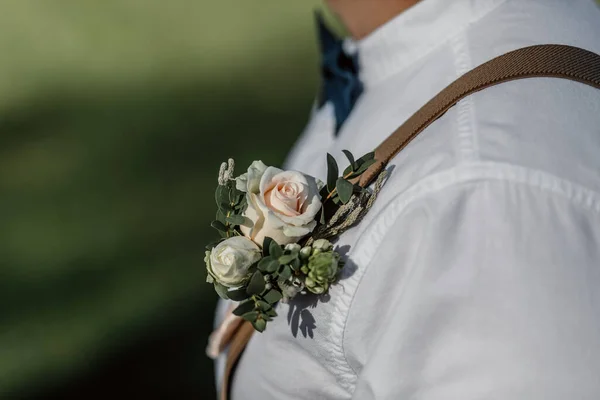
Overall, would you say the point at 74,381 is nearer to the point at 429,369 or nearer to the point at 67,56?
the point at 429,369

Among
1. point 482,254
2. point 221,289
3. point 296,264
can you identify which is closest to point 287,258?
point 296,264

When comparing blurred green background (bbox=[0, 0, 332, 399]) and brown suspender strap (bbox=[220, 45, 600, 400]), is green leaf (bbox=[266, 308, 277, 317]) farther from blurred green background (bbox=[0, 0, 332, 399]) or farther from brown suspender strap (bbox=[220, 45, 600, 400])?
blurred green background (bbox=[0, 0, 332, 399])

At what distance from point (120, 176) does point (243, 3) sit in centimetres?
248

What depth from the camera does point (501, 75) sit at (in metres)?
0.92

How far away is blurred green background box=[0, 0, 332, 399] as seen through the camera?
2.82 m

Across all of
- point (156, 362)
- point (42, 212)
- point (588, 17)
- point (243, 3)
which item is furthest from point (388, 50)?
point (243, 3)

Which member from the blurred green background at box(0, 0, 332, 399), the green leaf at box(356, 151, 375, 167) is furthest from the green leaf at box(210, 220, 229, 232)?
the blurred green background at box(0, 0, 332, 399)

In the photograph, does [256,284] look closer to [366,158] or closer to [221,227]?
[221,227]

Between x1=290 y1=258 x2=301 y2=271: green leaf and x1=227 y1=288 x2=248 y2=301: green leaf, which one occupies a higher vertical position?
x1=290 y1=258 x2=301 y2=271: green leaf

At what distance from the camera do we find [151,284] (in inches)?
124

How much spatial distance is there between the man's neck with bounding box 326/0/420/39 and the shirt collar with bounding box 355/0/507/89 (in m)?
0.02

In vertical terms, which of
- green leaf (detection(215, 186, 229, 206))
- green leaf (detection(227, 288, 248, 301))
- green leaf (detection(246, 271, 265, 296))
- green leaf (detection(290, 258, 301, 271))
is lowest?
green leaf (detection(227, 288, 248, 301))

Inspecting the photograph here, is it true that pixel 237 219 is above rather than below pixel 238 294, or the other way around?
above

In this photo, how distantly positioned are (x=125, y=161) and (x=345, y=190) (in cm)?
315
